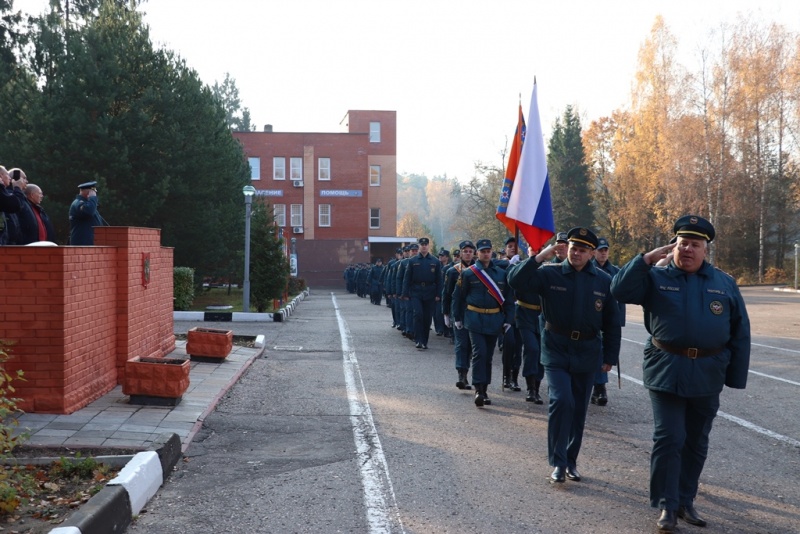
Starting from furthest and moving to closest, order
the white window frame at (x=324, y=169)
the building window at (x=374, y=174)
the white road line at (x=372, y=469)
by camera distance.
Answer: the building window at (x=374, y=174) < the white window frame at (x=324, y=169) < the white road line at (x=372, y=469)

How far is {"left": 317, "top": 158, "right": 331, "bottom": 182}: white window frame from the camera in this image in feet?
202

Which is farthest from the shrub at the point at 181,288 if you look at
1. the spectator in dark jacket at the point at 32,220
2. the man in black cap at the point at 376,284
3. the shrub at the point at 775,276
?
the shrub at the point at 775,276

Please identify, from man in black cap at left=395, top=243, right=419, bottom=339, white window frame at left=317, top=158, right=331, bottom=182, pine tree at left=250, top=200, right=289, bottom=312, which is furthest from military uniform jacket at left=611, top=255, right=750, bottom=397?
white window frame at left=317, top=158, right=331, bottom=182

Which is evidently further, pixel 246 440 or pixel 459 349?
pixel 459 349

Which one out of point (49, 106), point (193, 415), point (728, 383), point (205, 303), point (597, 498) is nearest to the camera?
point (728, 383)

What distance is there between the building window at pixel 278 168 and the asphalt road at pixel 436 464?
51132mm

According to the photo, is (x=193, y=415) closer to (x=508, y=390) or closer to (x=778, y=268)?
(x=508, y=390)

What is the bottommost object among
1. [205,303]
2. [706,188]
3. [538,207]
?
[205,303]

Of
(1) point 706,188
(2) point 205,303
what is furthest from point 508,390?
(1) point 706,188

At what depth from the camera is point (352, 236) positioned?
61500 mm

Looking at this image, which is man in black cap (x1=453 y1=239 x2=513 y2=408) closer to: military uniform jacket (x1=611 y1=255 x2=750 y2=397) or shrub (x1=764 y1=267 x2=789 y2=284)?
military uniform jacket (x1=611 y1=255 x2=750 y2=397)

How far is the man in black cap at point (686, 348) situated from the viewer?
16.7 feet

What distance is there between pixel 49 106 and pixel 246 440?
19059 millimetres

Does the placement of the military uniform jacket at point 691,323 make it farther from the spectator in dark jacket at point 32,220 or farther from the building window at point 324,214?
the building window at point 324,214
